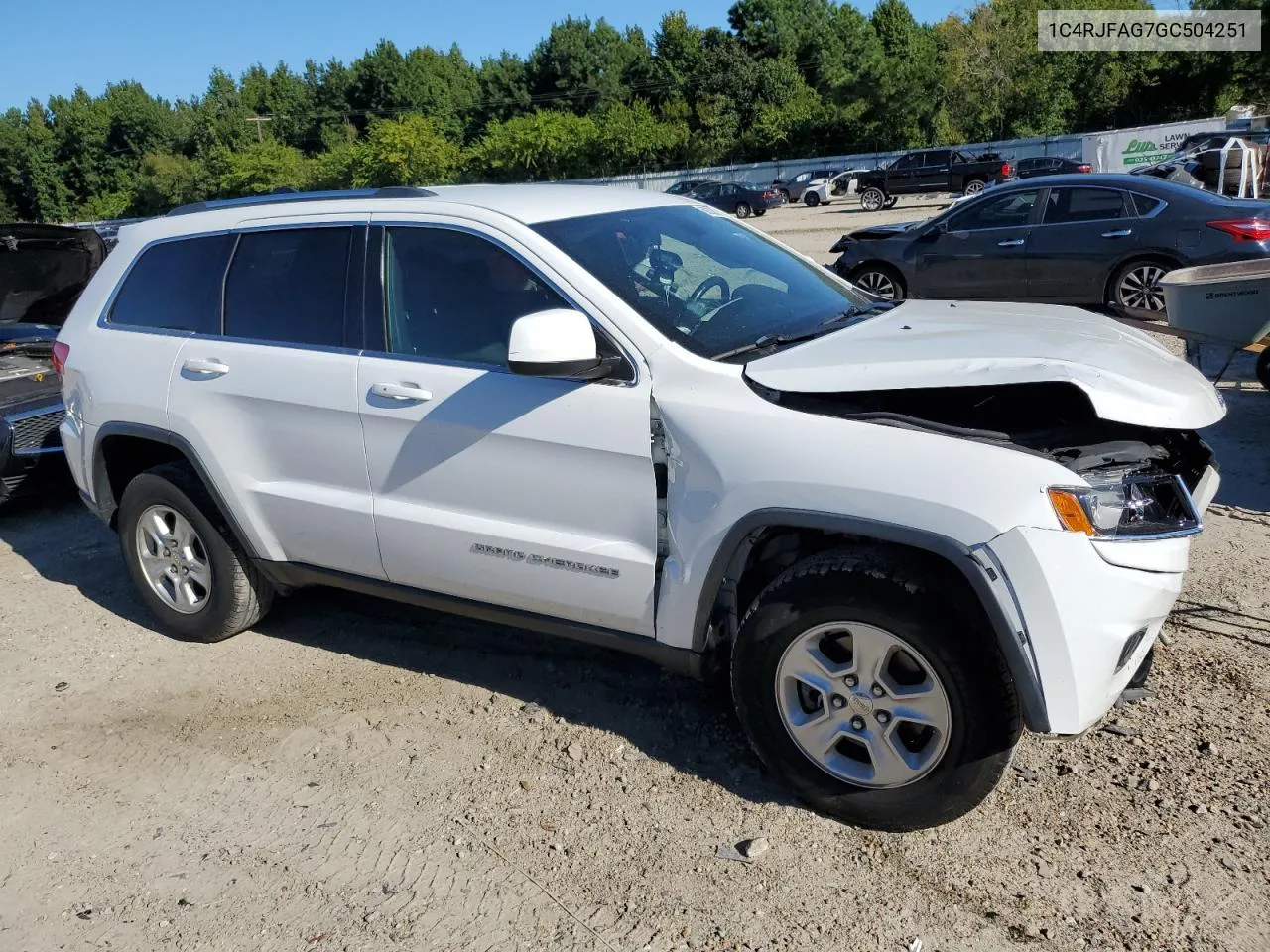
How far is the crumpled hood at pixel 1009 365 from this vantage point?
294 cm

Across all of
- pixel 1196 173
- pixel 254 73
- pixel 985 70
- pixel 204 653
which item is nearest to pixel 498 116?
pixel 254 73

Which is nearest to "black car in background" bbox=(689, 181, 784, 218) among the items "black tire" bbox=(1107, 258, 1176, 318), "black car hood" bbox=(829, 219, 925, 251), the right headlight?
"black car hood" bbox=(829, 219, 925, 251)

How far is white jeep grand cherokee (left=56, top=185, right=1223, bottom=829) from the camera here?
284cm

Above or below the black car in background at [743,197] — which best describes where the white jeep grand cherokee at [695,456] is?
above

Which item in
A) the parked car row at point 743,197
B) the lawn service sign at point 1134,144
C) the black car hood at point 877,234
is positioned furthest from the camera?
the parked car row at point 743,197

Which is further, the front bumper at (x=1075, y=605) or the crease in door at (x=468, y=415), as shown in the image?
the crease in door at (x=468, y=415)

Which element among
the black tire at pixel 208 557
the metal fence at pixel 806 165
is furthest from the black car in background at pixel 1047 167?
the black tire at pixel 208 557

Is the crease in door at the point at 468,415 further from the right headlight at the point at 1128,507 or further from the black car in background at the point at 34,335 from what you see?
the black car in background at the point at 34,335

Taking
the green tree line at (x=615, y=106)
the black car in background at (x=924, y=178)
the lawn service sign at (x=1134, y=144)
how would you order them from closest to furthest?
the black car in background at (x=924, y=178)
the lawn service sign at (x=1134, y=144)
the green tree line at (x=615, y=106)

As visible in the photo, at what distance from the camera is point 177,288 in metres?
4.64

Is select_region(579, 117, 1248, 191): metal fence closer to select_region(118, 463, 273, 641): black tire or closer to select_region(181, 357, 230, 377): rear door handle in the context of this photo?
select_region(118, 463, 273, 641): black tire

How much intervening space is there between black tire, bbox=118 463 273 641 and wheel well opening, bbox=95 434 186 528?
0.44 ft

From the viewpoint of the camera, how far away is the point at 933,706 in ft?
9.66

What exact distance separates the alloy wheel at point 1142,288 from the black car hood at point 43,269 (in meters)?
9.14
